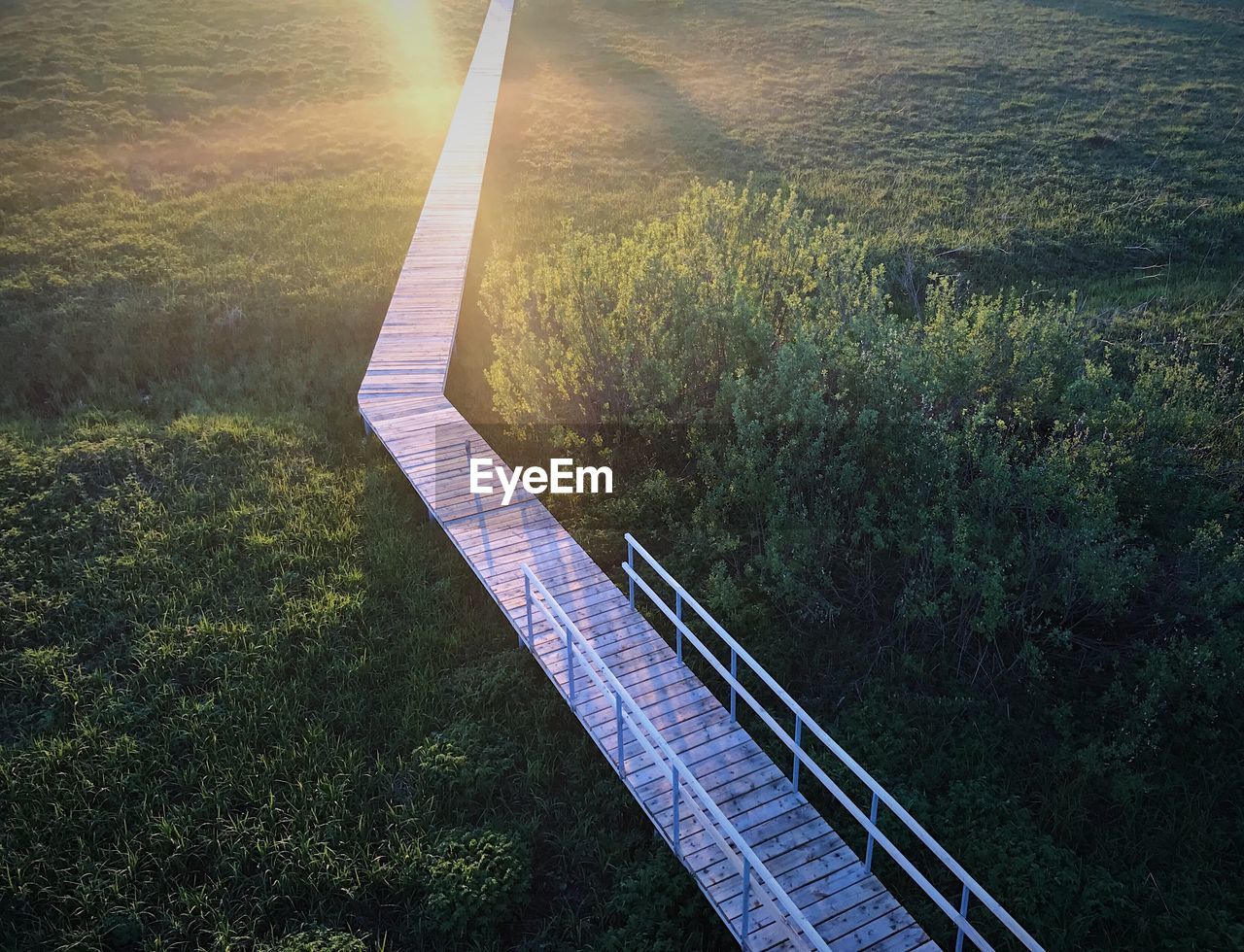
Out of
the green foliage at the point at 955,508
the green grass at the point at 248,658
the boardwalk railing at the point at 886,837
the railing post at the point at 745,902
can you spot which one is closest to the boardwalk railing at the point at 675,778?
the railing post at the point at 745,902

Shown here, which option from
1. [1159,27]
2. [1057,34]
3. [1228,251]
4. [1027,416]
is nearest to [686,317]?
[1027,416]

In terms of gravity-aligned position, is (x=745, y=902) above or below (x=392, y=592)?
above

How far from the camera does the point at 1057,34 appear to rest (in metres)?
33.8

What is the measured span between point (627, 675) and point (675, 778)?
1936 millimetres

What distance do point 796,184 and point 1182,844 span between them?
18.2 metres

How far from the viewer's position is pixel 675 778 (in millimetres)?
7148

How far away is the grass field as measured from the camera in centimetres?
759

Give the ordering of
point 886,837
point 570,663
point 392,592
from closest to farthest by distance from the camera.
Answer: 1. point 886,837
2. point 570,663
3. point 392,592

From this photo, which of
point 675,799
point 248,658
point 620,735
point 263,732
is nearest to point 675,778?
point 675,799

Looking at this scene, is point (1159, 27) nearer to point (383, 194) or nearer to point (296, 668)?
point (383, 194)

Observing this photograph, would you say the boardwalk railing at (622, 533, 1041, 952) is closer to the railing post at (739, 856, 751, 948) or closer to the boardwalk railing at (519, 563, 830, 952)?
the boardwalk railing at (519, 563, 830, 952)

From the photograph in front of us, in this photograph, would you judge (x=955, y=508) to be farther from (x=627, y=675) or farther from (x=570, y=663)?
(x=570, y=663)

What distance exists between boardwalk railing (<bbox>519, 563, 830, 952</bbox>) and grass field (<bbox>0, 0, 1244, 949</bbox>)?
0.56 m

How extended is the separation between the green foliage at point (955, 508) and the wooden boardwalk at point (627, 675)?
118cm
